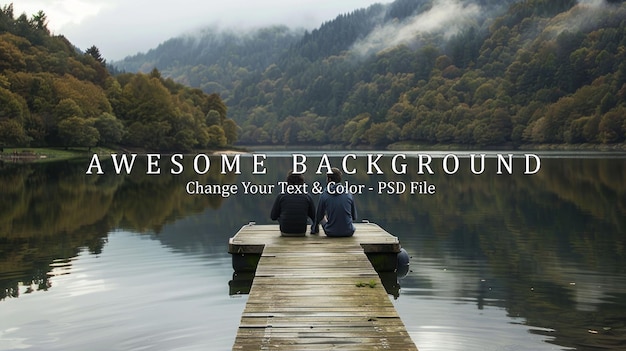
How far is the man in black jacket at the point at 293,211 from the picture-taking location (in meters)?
20.9

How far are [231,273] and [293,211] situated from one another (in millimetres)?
2880

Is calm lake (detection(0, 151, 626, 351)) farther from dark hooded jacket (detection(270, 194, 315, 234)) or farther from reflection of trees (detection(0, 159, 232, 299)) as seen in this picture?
dark hooded jacket (detection(270, 194, 315, 234))

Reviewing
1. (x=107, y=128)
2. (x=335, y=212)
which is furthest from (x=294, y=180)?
(x=107, y=128)

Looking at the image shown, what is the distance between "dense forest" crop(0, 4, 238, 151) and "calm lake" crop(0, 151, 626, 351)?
87411 millimetres

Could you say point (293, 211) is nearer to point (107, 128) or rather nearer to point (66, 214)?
point (66, 214)

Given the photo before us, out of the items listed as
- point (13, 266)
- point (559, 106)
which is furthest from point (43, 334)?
point (559, 106)

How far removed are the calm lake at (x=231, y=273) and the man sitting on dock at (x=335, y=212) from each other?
2.63 m

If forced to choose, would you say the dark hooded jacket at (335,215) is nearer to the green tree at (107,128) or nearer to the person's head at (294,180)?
the person's head at (294,180)

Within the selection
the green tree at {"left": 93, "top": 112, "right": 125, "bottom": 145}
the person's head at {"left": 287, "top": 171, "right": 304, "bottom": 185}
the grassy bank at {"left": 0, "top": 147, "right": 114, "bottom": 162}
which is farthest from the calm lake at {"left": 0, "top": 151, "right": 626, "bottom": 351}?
the green tree at {"left": 93, "top": 112, "right": 125, "bottom": 145}

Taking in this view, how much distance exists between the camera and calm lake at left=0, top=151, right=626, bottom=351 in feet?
45.4

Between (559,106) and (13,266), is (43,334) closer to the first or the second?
(13,266)

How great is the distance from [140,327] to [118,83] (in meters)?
164

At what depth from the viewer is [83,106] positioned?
13900cm

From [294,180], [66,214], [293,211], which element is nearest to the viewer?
[294,180]
